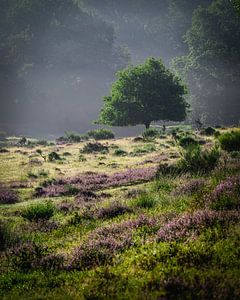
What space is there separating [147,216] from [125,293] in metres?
4.17

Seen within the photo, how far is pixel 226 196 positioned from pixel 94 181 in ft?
36.9

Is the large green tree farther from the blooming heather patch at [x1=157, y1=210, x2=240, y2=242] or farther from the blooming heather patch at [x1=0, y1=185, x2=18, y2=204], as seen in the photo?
the blooming heather patch at [x1=157, y1=210, x2=240, y2=242]

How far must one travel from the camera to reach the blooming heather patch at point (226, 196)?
29.8 ft

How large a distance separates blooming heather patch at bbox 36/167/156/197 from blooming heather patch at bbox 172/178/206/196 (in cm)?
585

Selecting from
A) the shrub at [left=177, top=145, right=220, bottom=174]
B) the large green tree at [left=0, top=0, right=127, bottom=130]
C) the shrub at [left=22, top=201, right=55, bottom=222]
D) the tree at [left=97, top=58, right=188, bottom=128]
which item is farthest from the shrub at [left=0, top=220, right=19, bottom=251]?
the large green tree at [left=0, top=0, right=127, bottom=130]

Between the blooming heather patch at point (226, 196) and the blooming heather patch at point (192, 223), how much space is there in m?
0.44

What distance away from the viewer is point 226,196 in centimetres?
948

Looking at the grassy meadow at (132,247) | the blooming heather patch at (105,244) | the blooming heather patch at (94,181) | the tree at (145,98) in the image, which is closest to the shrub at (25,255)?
the grassy meadow at (132,247)

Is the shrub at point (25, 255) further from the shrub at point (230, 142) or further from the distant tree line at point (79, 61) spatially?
the distant tree line at point (79, 61)

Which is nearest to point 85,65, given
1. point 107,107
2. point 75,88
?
point 75,88

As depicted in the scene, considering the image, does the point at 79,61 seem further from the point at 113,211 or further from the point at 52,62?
the point at 113,211

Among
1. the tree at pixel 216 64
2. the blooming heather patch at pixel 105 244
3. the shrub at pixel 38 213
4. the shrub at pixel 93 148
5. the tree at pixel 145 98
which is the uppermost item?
the tree at pixel 216 64

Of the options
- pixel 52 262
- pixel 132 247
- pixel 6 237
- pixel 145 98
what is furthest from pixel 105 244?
pixel 145 98

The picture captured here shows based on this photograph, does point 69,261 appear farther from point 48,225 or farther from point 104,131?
point 104,131
